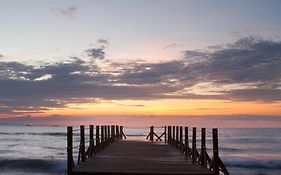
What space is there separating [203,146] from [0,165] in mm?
29177

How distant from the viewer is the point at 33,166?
3797cm

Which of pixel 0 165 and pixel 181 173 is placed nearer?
pixel 181 173

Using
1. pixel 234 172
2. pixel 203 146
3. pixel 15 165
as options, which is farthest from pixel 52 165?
pixel 203 146

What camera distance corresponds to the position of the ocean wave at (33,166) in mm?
35719

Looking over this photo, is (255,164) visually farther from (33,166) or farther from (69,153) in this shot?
(69,153)

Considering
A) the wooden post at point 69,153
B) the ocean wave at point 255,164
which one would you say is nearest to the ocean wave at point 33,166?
the ocean wave at point 255,164

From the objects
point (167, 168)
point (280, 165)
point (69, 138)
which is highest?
point (69, 138)

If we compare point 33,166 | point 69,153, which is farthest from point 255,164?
point 69,153

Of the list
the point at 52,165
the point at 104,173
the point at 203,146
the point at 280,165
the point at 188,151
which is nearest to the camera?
the point at 104,173

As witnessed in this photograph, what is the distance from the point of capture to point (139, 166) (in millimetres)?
13234

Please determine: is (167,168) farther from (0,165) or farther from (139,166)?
(0,165)

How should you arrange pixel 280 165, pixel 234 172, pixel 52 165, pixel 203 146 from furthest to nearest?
pixel 280 165 < pixel 52 165 < pixel 234 172 < pixel 203 146

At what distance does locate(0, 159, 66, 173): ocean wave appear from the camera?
117 ft

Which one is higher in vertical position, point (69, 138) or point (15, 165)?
point (69, 138)
